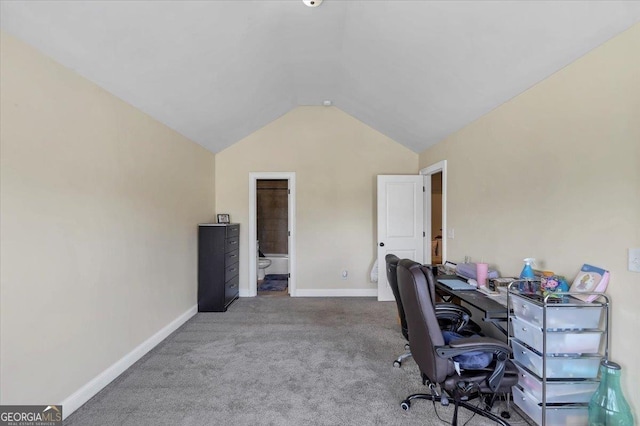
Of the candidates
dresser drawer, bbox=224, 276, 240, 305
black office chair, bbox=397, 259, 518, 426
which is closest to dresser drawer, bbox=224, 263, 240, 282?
dresser drawer, bbox=224, 276, 240, 305

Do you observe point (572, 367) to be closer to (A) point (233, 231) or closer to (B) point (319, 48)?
(B) point (319, 48)

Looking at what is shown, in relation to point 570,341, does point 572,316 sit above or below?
above

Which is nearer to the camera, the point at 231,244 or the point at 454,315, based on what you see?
the point at 454,315

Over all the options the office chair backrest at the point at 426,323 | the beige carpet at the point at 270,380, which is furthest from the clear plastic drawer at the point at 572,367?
the office chair backrest at the point at 426,323

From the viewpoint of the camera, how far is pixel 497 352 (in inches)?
62.9

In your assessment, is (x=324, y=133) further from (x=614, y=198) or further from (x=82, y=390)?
(x=82, y=390)

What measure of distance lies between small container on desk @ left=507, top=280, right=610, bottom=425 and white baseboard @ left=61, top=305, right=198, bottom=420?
3041 mm

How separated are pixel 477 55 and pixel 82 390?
12.6 feet

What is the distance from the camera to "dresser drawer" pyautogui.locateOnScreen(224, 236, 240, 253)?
4048mm

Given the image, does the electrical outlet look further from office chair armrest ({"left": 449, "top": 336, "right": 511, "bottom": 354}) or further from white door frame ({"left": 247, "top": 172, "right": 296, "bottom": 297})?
white door frame ({"left": 247, "top": 172, "right": 296, "bottom": 297})

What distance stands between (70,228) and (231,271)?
2.47 m

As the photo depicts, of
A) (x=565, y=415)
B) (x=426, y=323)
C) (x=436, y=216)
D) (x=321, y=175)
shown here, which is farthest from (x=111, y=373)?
(x=436, y=216)

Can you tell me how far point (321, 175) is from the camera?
4746mm

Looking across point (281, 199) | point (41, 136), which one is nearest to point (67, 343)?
point (41, 136)
